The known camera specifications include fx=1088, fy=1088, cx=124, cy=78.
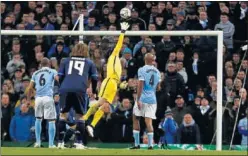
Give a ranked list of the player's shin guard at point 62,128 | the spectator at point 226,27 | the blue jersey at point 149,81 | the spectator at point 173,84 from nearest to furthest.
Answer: the player's shin guard at point 62,128 → the blue jersey at point 149,81 → the spectator at point 173,84 → the spectator at point 226,27

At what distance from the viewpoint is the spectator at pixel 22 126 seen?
21453 millimetres

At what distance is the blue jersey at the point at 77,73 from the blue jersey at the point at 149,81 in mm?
2096

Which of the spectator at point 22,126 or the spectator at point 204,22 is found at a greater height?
the spectator at point 204,22

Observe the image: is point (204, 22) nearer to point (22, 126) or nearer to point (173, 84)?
point (173, 84)

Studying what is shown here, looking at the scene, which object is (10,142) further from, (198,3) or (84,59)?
(198,3)

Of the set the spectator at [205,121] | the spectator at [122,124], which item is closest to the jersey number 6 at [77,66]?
the spectator at [122,124]

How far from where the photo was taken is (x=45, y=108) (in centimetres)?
2050

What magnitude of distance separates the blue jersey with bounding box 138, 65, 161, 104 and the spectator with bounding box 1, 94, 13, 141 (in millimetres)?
3275

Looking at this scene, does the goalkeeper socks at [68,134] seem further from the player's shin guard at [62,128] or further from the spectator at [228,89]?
the spectator at [228,89]

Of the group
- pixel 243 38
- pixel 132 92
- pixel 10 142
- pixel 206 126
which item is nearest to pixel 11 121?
pixel 10 142

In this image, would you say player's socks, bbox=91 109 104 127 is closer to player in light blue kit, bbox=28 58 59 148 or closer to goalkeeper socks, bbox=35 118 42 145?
player in light blue kit, bbox=28 58 59 148

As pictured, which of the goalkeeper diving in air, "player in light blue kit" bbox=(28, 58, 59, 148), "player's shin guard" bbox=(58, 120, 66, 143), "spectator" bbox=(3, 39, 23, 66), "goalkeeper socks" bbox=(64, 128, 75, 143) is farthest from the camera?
"spectator" bbox=(3, 39, 23, 66)

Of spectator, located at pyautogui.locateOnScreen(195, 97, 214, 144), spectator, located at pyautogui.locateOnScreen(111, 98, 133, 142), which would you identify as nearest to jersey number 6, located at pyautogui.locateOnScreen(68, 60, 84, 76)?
spectator, located at pyautogui.locateOnScreen(111, 98, 133, 142)

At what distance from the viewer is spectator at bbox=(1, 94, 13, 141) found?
851 inches
